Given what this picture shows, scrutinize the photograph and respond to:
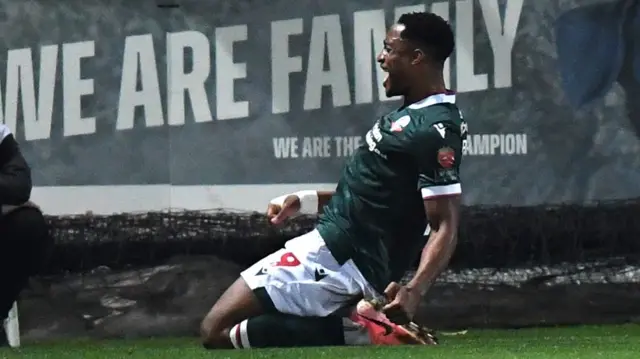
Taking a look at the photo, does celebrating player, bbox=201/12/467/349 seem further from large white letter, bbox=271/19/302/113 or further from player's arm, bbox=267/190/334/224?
large white letter, bbox=271/19/302/113

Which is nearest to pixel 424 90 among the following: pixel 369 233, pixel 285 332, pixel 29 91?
pixel 369 233

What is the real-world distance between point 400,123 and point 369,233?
0.35 m

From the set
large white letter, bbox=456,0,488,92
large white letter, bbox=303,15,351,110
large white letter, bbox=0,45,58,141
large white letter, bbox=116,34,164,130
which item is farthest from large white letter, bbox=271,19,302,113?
large white letter, bbox=0,45,58,141

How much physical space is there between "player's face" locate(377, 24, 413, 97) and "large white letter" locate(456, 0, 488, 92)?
5.07ft

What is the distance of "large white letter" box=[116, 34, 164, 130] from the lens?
16.5 ft

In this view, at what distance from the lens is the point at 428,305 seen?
5.11 m

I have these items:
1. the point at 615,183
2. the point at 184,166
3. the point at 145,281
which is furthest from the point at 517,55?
the point at 145,281

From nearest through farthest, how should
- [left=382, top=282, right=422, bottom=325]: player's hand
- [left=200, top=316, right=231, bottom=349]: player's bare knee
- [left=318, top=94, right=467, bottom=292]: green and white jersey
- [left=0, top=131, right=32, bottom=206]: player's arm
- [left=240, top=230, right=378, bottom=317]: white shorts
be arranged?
[left=382, top=282, right=422, bottom=325]: player's hand, [left=318, top=94, right=467, bottom=292]: green and white jersey, [left=240, top=230, right=378, bottom=317]: white shorts, [left=200, top=316, right=231, bottom=349]: player's bare knee, [left=0, top=131, right=32, bottom=206]: player's arm

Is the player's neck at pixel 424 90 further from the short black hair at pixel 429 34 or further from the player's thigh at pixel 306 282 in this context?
the player's thigh at pixel 306 282

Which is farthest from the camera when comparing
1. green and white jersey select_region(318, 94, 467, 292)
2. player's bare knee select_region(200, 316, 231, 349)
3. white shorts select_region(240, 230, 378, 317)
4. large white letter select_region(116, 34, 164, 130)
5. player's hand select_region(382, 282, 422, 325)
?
large white letter select_region(116, 34, 164, 130)

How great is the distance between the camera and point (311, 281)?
11.9ft

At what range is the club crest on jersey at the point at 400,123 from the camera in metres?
3.44

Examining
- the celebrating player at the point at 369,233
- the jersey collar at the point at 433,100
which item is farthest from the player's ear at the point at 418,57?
the jersey collar at the point at 433,100

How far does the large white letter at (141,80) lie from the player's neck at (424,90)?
5.76ft
